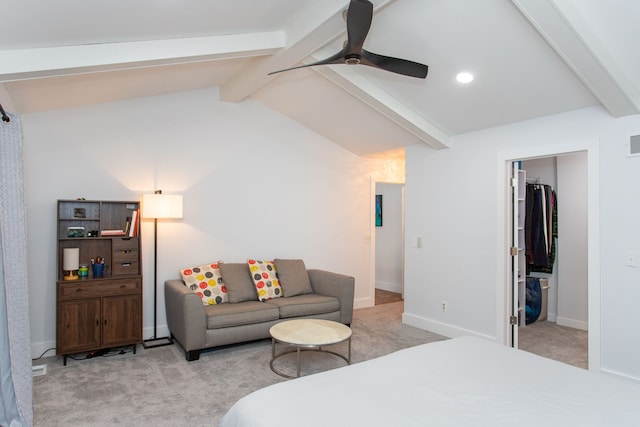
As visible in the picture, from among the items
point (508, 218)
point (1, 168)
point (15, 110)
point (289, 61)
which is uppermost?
point (289, 61)

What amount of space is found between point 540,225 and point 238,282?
385 centimetres

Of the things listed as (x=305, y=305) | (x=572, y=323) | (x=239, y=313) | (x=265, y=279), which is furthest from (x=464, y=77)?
(x=572, y=323)

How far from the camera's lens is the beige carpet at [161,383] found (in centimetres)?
279

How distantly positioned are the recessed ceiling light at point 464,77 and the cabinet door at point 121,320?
12.1ft

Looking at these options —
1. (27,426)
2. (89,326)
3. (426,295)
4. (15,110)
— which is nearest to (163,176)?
(15,110)

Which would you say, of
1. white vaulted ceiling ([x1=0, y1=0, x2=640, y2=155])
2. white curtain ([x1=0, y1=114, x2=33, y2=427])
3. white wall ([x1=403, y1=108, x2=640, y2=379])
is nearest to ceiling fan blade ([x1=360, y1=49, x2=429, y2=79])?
white vaulted ceiling ([x1=0, y1=0, x2=640, y2=155])

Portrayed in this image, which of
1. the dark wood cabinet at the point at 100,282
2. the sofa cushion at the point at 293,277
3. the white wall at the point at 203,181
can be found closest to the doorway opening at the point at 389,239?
the white wall at the point at 203,181

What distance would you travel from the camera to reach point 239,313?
4.08 m

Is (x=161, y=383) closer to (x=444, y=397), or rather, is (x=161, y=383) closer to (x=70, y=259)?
(x=70, y=259)

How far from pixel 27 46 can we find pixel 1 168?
80 centimetres

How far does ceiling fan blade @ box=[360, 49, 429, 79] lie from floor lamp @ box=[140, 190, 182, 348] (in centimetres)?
253

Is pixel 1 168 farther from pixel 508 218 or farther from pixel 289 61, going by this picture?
pixel 508 218

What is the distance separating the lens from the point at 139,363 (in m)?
3.78

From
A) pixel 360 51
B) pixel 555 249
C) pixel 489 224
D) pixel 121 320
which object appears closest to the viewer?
pixel 360 51
